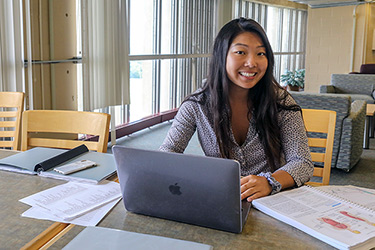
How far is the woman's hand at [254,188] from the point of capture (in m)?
1.23

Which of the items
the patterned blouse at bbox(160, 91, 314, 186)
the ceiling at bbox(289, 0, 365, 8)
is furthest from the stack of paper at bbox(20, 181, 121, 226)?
the ceiling at bbox(289, 0, 365, 8)

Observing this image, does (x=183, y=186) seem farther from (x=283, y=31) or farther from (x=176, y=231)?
(x=283, y=31)

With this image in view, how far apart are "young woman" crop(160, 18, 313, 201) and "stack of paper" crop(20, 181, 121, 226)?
377 mm

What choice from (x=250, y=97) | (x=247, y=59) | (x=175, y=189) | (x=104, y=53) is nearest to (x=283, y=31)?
(x=104, y=53)

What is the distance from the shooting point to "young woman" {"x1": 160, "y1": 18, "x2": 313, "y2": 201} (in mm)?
1570

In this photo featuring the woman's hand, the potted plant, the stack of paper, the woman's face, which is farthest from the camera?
the potted plant

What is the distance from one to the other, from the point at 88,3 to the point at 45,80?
926 millimetres

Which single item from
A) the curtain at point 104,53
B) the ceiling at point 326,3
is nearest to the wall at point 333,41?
the ceiling at point 326,3

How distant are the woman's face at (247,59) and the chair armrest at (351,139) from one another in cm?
245

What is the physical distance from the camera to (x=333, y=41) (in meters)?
8.50

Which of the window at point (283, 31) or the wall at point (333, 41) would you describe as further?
the window at point (283, 31)

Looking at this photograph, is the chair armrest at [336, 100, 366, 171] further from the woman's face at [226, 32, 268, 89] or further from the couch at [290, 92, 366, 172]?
the woman's face at [226, 32, 268, 89]

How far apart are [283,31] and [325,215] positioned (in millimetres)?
10692

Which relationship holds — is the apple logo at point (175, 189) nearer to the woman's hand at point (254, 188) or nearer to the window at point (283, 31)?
the woman's hand at point (254, 188)
